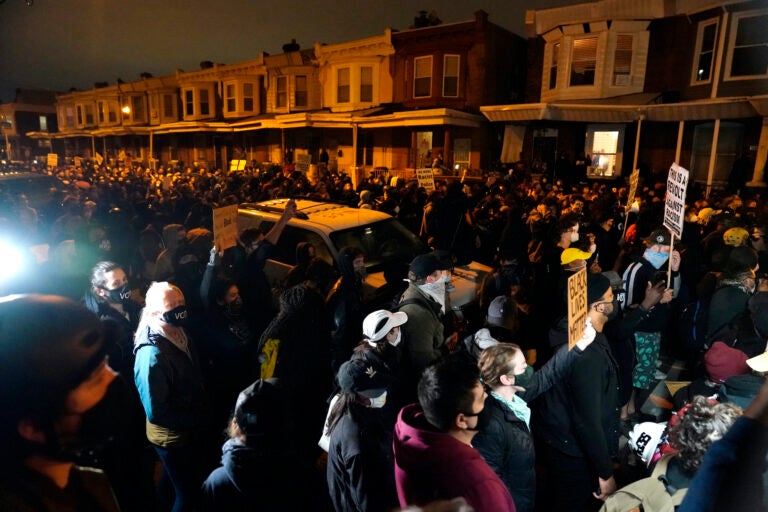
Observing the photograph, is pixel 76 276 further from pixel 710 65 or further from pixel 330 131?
pixel 330 131

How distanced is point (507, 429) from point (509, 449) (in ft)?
0.38

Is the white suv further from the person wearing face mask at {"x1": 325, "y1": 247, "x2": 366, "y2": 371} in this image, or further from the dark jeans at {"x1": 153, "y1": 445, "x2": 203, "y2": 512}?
the dark jeans at {"x1": 153, "y1": 445, "x2": 203, "y2": 512}

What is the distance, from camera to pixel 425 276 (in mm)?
3971

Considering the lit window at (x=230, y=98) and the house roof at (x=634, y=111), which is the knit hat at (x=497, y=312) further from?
the lit window at (x=230, y=98)

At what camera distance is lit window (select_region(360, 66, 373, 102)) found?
2456 cm

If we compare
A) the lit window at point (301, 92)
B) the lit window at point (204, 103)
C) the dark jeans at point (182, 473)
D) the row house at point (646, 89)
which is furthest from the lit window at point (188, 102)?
the dark jeans at point (182, 473)

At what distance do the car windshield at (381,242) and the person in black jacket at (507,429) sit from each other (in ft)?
12.3

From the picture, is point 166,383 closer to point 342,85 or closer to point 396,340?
point 396,340

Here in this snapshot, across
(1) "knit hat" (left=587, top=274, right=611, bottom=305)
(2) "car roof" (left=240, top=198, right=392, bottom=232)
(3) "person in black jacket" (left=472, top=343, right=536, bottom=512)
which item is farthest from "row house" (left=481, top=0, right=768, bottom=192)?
(3) "person in black jacket" (left=472, top=343, right=536, bottom=512)

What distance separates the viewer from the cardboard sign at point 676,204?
204 inches

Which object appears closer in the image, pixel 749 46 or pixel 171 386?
pixel 171 386

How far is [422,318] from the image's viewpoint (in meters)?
3.68

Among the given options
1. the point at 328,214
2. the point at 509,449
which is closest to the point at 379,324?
the point at 509,449

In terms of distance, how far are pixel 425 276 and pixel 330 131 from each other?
24410mm
